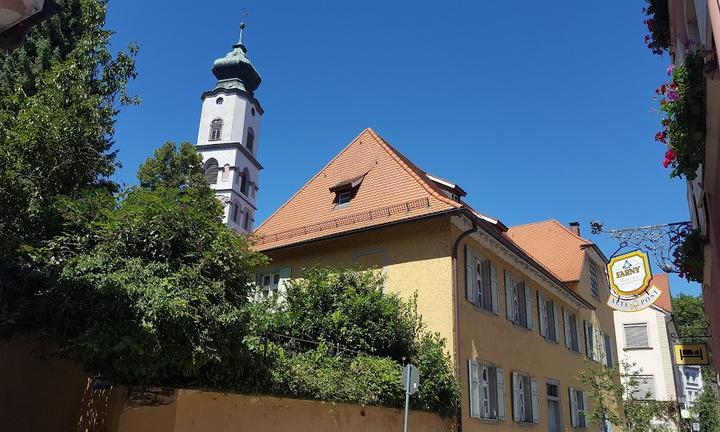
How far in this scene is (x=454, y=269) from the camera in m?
14.3

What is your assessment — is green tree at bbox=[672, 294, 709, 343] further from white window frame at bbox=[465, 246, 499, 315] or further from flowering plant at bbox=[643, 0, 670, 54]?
flowering plant at bbox=[643, 0, 670, 54]

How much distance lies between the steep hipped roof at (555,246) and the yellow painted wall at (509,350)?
6.37ft

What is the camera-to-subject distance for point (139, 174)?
31203mm

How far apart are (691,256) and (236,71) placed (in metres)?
62.3

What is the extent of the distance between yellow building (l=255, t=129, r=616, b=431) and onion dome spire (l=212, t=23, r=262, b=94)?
4864 centimetres

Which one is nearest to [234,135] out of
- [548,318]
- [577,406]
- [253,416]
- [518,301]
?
[548,318]

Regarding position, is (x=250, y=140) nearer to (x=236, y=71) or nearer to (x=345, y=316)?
(x=236, y=71)

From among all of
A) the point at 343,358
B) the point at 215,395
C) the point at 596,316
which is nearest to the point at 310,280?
the point at 343,358

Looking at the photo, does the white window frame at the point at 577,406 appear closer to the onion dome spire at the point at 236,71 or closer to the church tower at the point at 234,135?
the church tower at the point at 234,135

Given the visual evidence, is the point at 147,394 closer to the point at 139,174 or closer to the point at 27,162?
the point at 27,162

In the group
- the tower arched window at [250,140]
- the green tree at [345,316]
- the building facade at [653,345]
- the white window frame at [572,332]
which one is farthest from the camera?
the tower arched window at [250,140]

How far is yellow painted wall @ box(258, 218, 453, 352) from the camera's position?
14.3m

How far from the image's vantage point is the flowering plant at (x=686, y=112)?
220 inches

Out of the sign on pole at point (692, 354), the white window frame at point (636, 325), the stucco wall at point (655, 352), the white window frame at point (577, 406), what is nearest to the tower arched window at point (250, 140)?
the stucco wall at point (655, 352)
